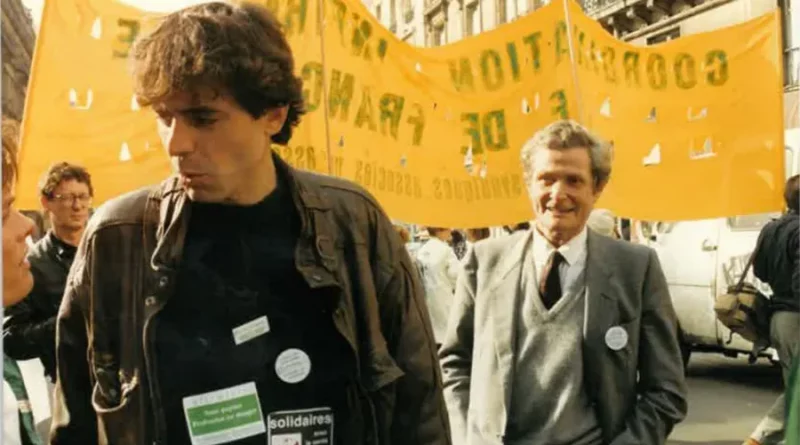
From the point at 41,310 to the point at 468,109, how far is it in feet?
8.62

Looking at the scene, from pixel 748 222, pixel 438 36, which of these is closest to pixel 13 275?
pixel 438 36

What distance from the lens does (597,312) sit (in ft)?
8.05

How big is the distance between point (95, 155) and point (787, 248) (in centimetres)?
318

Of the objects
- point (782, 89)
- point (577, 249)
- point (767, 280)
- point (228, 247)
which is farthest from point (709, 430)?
point (228, 247)

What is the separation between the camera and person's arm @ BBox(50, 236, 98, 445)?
1.59 meters

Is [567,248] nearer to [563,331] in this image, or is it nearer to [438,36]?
[563,331]

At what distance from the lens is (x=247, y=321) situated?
5.14 ft

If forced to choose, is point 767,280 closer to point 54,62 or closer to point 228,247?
point 54,62

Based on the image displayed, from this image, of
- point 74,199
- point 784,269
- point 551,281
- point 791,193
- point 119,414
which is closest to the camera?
point 119,414

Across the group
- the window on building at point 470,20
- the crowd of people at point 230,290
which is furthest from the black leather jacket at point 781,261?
the crowd of people at point 230,290

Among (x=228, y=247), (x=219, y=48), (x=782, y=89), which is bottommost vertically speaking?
(x=228, y=247)

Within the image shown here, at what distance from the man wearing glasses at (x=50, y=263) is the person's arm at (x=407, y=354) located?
3.95 ft

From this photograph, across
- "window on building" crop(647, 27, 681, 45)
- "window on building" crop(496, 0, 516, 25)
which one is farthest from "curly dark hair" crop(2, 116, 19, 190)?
"window on building" crop(647, 27, 681, 45)

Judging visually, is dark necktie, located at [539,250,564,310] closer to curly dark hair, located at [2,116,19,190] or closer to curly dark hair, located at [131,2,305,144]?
curly dark hair, located at [131,2,305,144]
